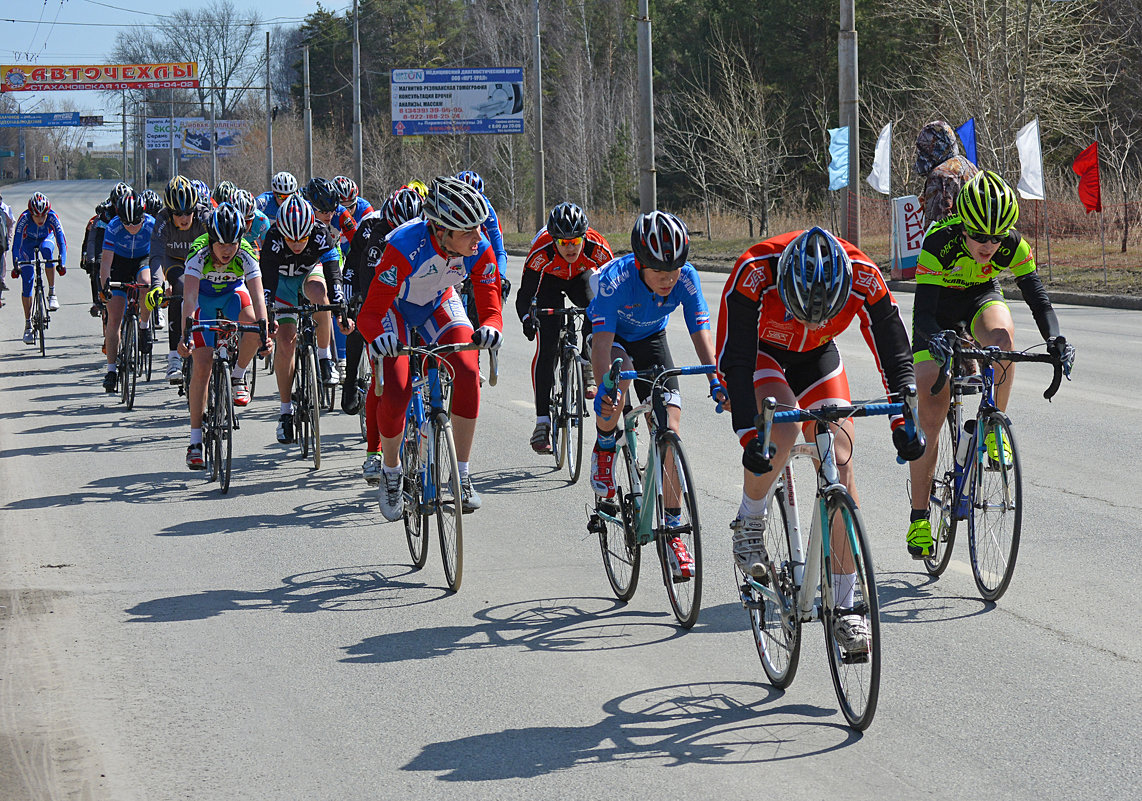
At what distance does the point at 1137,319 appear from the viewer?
19.6 meters

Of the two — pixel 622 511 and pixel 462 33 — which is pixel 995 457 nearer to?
pixel 622 511

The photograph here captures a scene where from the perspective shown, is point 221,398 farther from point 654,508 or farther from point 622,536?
point 654,508

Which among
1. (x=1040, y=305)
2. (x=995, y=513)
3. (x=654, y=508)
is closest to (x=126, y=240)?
(x=654, y=508)

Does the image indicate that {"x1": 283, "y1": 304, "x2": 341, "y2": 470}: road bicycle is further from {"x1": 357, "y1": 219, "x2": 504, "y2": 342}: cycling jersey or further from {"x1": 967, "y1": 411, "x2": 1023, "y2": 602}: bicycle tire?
{"x1": 967, "y1": 411, "x2": 1023, "y2": 602}: bicycle tire

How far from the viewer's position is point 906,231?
2219 centimetres

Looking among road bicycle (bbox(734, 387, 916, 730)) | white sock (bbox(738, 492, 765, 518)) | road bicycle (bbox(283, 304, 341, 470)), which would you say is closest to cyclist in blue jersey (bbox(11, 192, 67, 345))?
road bicycle (bbox(283, 304, 341, 470))

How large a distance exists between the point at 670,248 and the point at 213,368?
4.68 meters

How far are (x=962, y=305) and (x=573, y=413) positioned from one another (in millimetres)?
3710

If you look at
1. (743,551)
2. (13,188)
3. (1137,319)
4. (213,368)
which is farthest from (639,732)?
(13,188)

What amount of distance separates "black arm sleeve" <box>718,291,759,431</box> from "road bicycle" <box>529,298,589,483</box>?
14.9 ft

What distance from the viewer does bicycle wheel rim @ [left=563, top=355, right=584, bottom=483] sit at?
986cm

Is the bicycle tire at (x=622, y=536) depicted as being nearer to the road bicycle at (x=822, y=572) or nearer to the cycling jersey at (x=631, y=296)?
the cycling jersey at (x=631, y=296)

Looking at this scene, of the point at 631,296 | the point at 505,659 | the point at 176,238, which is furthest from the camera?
the point at 176,238

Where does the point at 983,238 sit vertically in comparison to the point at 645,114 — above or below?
below
